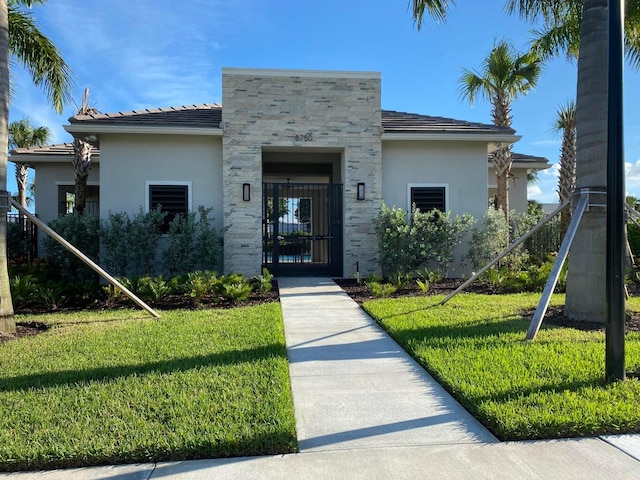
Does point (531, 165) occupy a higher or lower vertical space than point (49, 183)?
higher

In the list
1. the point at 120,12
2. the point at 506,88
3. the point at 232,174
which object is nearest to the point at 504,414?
the point at 232,174

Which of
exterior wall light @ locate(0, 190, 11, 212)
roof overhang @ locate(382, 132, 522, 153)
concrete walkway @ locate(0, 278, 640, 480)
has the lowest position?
concrete walkway @ locate(0, 278, 640, 480)

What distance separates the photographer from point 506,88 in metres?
17.0

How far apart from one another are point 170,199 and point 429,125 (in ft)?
24.4

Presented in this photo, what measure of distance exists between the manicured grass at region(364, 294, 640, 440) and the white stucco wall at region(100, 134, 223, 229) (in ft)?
21.2

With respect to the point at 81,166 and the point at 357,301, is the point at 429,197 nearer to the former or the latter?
the point at 357,301

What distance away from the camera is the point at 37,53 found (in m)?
11.7

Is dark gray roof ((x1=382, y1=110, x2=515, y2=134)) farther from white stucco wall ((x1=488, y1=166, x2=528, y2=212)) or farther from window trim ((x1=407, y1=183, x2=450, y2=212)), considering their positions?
white stucco wall ((x1=488, y1=166, x2=528, y2=212))

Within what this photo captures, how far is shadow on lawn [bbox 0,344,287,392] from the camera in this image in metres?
4.62

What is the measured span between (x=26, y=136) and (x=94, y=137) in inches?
894

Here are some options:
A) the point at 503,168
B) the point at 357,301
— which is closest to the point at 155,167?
the point at 357,301

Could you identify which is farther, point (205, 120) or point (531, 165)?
point (531, 165)

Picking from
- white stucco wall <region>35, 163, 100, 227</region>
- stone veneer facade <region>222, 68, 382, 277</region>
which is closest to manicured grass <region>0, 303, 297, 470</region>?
stone veneer facade <region>222, 68, 382, 277</region>

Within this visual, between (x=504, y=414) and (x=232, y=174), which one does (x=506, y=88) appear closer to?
(x=232, y=174)
